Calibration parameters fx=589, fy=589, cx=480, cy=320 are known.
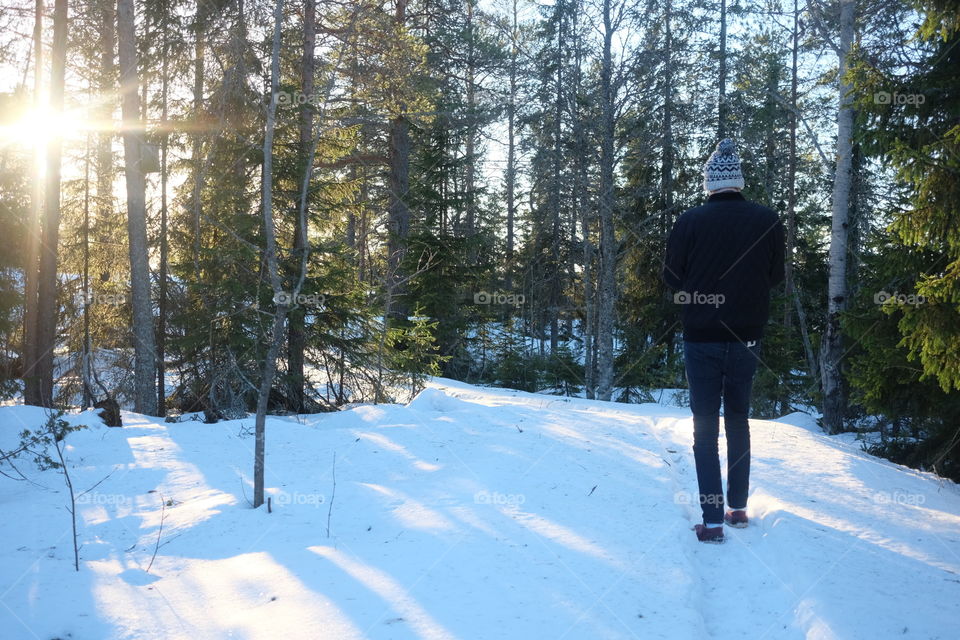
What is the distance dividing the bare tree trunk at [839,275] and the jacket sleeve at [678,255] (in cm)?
729

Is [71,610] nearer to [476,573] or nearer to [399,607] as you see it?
[399,607]

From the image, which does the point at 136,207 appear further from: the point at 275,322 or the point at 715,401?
the point at 715,401

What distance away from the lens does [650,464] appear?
16.6 feet

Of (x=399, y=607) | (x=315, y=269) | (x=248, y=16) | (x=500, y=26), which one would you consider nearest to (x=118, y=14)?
(x=248, y=16)

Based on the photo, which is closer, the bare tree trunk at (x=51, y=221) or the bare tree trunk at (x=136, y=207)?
the bare tree trunk at (x=136, y=207)

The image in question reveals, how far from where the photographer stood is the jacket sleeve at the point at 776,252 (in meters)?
3.47

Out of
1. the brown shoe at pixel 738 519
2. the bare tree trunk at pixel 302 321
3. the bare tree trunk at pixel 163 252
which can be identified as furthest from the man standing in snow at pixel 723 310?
the bare tree trunk at pixel 163 252
